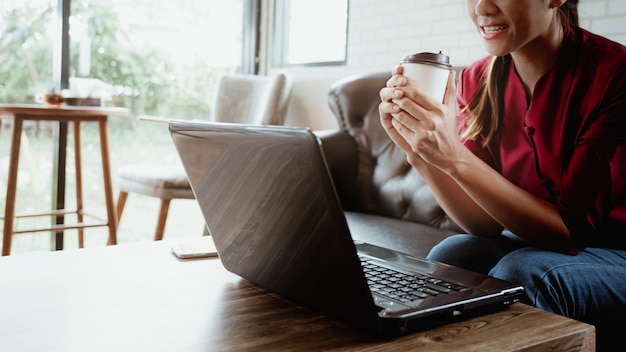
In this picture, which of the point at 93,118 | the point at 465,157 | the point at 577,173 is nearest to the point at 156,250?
the point at 465,157

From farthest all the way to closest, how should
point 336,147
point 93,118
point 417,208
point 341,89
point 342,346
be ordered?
point 93,118, point 341,89, point 336,147, point 417,208, point 342,346

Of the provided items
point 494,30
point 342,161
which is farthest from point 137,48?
point 494,30

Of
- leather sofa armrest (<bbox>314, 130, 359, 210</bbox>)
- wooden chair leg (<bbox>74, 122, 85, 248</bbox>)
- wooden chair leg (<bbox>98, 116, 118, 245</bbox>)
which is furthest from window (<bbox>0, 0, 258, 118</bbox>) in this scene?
leather sofa armrest (<bbox>314, 130, 359, 210</bbox>)

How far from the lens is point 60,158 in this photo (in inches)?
124

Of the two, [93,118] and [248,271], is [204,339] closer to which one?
[248,271]

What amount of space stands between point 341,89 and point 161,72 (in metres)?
1.60

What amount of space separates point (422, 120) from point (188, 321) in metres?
0.45

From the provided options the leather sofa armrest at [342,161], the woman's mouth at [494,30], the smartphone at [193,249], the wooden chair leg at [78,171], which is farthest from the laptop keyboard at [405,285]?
the wooden chair leg at [78,171]

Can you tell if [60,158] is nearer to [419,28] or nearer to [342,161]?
[342,161]

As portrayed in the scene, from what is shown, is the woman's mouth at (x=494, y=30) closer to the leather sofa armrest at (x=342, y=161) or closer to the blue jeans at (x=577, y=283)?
the blue jeans at (x=577, y=283)

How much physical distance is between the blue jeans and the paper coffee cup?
33 centimetres

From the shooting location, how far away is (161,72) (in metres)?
3.66

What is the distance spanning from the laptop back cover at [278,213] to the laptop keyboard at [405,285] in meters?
0.08

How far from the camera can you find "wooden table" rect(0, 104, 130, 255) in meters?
2.48
